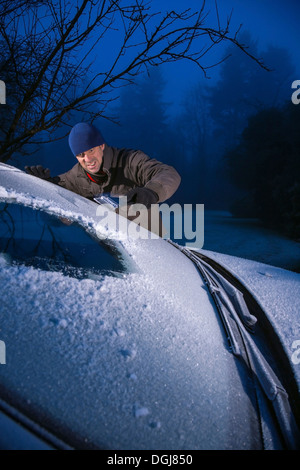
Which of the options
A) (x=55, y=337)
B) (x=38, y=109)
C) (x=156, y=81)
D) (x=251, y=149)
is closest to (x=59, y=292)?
(x=55, y=337)

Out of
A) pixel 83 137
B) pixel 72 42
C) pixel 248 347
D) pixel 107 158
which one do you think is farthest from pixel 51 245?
pixel 72 42

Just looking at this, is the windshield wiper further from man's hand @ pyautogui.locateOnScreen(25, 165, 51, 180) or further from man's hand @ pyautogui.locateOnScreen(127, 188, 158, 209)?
man's hand @ pyautogui.locateOnScreen(25, 165, 51, 180)

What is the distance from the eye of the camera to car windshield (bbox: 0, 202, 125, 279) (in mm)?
905

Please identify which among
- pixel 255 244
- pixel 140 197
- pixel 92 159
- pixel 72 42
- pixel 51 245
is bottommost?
pixel 255 244

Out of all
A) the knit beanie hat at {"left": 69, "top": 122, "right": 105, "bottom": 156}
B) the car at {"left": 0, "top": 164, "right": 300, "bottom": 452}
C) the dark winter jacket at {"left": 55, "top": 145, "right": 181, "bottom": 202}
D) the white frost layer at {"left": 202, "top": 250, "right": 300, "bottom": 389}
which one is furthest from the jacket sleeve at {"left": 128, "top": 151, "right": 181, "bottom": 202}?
the car at {"left": 0, "top": 164, "right": 300, "bottom": 452}

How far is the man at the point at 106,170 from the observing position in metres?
2.54

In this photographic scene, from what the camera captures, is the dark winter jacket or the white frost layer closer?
the white frost layer

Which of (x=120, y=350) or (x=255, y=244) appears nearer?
(x=120, y=350)

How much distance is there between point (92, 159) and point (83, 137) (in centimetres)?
25

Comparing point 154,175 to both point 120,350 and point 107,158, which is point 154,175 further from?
point 120,350

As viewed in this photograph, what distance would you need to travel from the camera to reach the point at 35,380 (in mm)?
599

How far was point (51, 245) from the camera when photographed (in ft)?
3.31

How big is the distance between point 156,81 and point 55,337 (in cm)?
6001

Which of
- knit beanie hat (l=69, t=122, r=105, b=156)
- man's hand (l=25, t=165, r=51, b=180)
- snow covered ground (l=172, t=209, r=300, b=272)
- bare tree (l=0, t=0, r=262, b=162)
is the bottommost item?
snow covered ground (l=172, t=209, r=300, b=272)
